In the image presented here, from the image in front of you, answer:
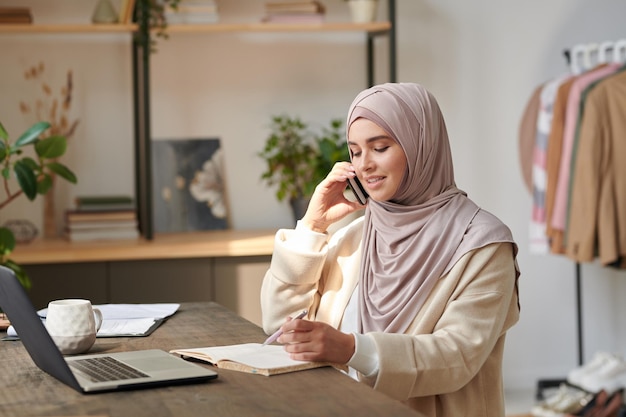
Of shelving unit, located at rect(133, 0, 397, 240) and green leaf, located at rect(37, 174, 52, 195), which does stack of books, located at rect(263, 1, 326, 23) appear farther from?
green leaf, located at rect(37, 174, 52, 195)

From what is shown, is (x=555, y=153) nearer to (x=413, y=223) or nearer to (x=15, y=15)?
(x=413, y=223)

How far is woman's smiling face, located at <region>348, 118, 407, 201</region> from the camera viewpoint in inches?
76.3

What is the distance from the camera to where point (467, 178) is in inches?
174

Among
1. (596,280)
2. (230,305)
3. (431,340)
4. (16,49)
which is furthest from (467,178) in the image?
(431,340)

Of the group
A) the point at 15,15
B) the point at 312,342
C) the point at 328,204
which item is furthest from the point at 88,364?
the point at 15,15

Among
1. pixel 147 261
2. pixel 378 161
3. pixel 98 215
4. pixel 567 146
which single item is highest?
pixel 378 161

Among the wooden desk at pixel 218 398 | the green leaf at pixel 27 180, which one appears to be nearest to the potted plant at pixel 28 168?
the green leaf at pixel 27 180

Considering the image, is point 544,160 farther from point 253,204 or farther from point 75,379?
point 75,379

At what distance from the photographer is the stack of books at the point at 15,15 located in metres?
3.70

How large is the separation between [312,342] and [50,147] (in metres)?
1.94

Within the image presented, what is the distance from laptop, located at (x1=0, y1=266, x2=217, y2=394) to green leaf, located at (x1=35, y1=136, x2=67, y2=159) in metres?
1.71

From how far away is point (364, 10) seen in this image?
3924 millimetres

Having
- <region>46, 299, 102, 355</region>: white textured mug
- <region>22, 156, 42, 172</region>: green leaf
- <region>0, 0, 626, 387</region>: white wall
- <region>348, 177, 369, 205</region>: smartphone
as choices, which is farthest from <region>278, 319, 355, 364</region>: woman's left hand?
<region>0, 0, 626, 387</region>: white wall

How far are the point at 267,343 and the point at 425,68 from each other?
9.25 ft
